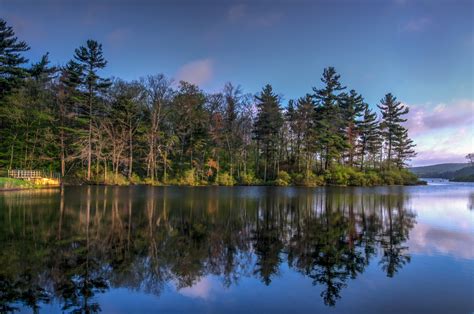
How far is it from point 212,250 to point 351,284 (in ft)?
15.7

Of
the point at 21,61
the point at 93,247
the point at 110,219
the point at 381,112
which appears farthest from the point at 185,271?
the point at 381,112

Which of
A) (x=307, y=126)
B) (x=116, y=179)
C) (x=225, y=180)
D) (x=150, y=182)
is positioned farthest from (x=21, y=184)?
(x=307, y=126)

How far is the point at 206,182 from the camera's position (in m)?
55.7

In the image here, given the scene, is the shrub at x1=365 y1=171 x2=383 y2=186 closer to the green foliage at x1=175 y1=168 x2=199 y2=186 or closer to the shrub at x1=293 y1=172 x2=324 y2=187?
the shrub at x1=293 y1=172 x2=324 y2=187

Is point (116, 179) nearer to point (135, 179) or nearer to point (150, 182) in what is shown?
point (135, 179)

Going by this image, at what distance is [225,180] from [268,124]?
1301 cm

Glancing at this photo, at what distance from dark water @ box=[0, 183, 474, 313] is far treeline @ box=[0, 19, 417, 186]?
36.0m

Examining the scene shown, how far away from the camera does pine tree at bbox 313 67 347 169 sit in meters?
58.5

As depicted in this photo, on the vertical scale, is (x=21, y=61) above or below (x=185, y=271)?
above

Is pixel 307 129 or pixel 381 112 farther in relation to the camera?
pixel 381 112

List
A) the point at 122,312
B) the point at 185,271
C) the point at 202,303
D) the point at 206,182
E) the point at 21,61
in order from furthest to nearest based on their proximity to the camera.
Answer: the point at 206,182 → the point at 21,61 → the point at 185,271 → the point at 202,303 → the point at 122,312

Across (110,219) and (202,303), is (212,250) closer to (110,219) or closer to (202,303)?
(202,303)

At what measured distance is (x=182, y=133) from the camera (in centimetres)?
5794

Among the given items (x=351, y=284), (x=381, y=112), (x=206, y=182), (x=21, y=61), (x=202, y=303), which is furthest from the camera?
(x=381, y=112)
